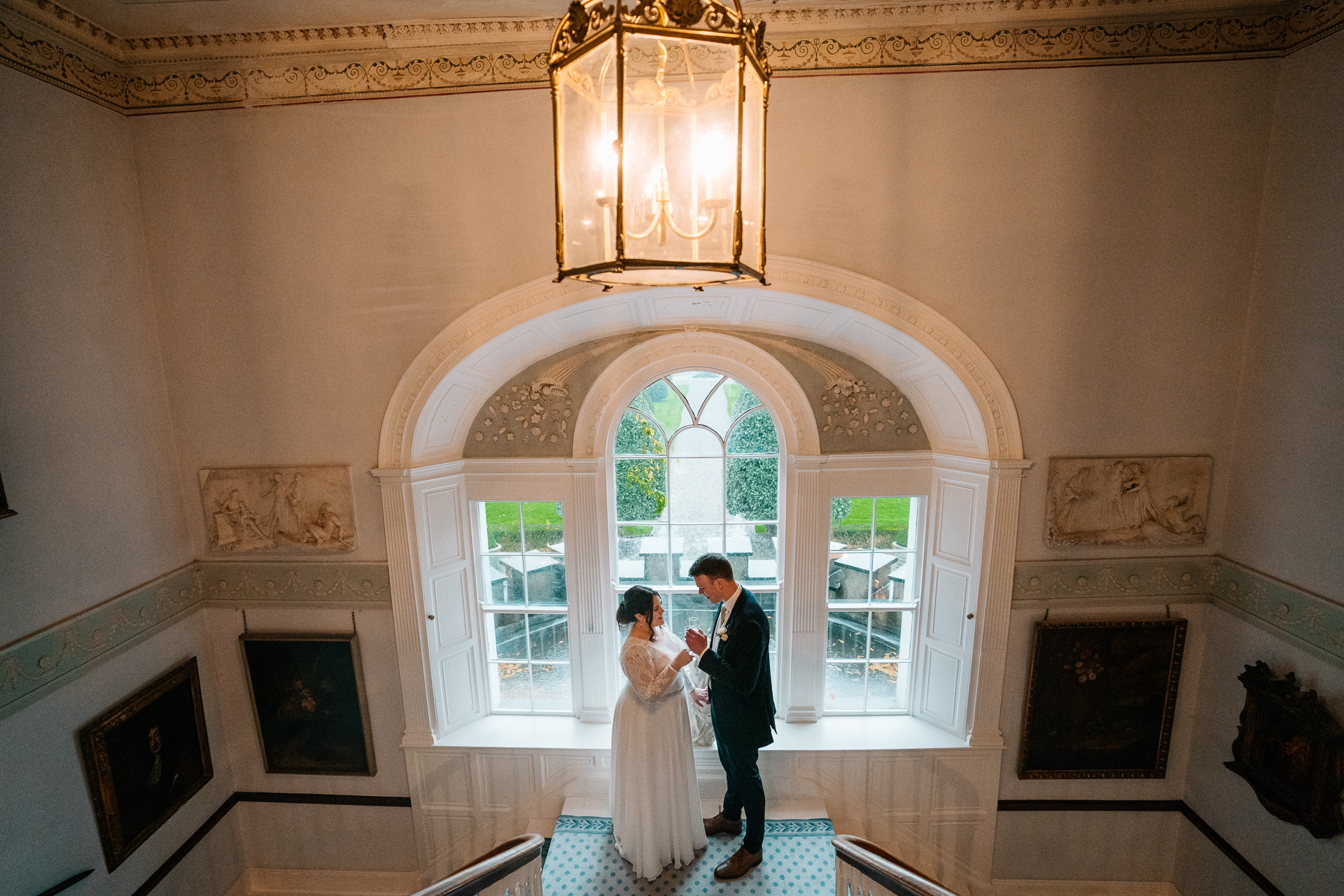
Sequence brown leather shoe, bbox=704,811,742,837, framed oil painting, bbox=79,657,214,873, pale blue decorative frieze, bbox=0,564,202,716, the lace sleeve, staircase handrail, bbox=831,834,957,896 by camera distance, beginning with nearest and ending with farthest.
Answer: staircase handrail, bbox=831,834,957,896 < pale blue decorative frieze, bbox=0,564,202,716 < framed oil painting, bbox=79,657,214,873 < the lace sleeve < brown leather shoe, bbox=704,811,742,837

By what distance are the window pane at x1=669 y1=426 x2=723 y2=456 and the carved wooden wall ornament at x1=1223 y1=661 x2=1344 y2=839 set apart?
3.20 m

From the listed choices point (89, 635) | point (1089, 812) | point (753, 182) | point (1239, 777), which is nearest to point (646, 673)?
point (753, 182)

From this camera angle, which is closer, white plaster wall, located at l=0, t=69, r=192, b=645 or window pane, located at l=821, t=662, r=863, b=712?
white plaster wall, located at l=0, t=69, r=192, b=645

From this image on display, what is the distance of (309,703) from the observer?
3912mm

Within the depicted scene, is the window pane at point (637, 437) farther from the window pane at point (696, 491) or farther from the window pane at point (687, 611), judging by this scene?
the window pane at point (687, 611)

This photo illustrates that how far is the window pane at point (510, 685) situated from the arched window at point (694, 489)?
1038 mm

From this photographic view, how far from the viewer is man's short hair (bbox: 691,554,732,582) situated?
128 inches

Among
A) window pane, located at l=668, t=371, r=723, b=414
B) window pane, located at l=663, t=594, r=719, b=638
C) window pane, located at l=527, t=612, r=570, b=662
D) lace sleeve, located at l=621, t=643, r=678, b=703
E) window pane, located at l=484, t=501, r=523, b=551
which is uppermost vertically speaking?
window pane, located at l=668, t=371, r=723, b=414

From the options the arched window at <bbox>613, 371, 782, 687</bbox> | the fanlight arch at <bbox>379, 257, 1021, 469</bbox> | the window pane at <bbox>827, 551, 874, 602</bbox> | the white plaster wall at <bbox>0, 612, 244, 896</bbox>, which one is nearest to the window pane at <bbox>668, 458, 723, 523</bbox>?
the arched window at <bbox>613, 371, 782, 687</bbox>

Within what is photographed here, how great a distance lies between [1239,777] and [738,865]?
2.85 m

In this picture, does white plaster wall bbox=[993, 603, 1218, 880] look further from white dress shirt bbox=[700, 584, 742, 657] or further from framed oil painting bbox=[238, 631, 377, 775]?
framed oil painting bbox=[238, 631, 377, 775]

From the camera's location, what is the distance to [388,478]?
3.61 meters

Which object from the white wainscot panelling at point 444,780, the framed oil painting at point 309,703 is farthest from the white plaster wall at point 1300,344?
the framed oil painting at point 309,703

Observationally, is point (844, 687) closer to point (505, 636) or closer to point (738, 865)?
point (738, 865)
